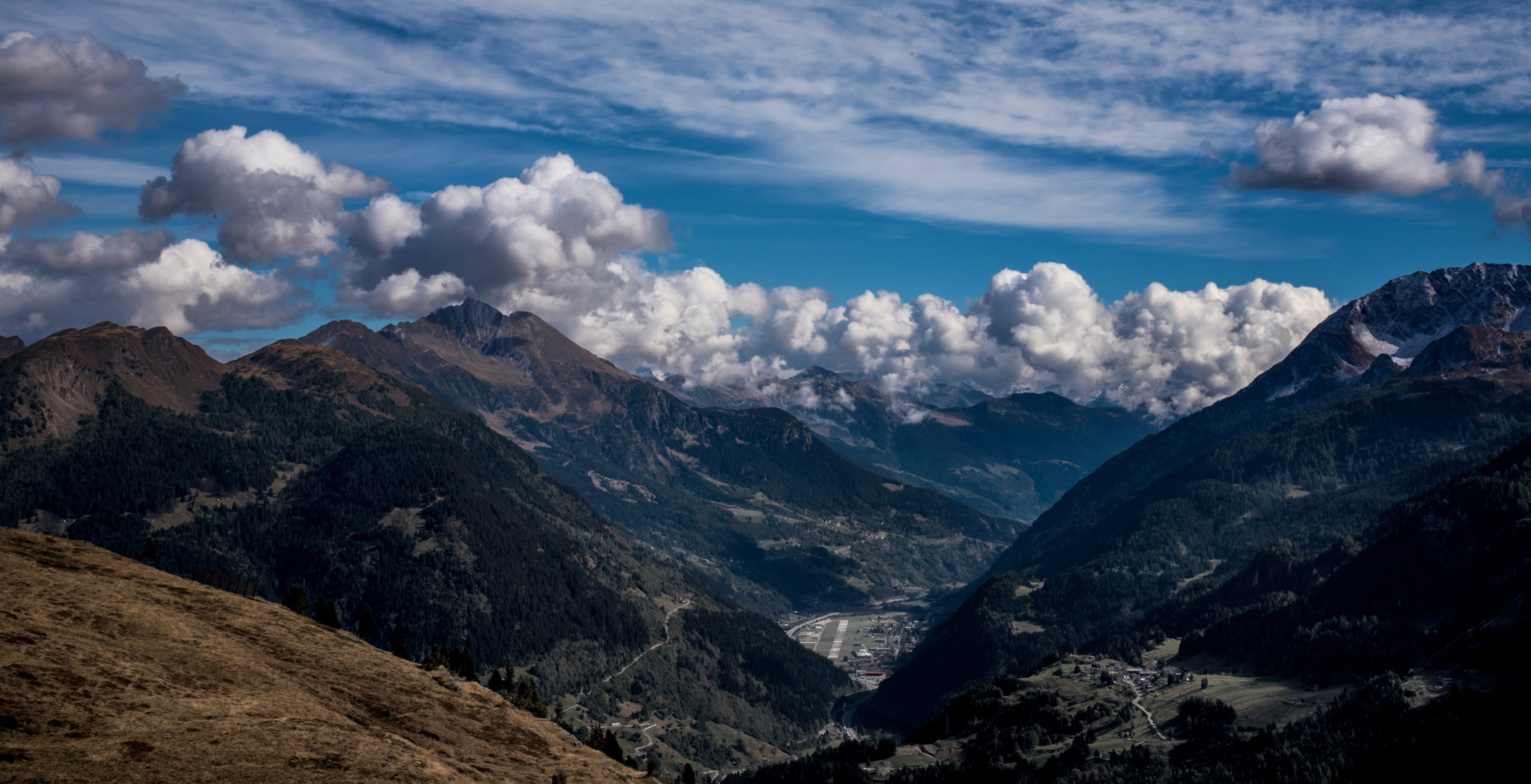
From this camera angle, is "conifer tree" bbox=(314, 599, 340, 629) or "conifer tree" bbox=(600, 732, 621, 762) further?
"conifer tree" bbox=(600, 732, 621, 762)

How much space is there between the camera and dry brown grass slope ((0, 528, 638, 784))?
7188 centimetres

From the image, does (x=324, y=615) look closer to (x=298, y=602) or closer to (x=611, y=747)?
(x=298, y=602)

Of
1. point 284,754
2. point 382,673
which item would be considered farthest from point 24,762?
point 382,673

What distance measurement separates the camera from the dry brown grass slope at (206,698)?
71.9 metres

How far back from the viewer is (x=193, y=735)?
77.1m

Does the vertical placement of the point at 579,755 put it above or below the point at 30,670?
below

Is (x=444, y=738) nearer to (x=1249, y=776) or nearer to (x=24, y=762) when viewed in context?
(x=24, y=762)

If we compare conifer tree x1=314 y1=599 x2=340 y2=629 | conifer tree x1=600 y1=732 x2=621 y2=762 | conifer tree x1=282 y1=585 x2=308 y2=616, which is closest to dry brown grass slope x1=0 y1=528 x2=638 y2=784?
conifer tree x1=314 y1=599 x2=340 y2=629

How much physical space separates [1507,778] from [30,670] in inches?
9186

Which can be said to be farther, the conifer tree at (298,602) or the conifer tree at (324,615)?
the conifer tree at (298,602)

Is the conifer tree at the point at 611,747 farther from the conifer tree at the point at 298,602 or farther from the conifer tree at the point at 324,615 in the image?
the conifer tree at the point at 298,602

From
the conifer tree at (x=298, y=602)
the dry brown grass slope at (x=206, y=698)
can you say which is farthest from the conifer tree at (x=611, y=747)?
the conifer tree at (x=298, y=602)

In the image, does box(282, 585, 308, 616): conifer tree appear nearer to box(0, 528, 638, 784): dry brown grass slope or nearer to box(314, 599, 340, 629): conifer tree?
box(314, 599, 340, 629): conifer tree

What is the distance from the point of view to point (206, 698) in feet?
283
